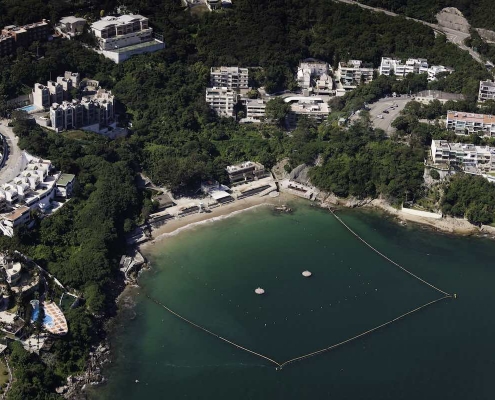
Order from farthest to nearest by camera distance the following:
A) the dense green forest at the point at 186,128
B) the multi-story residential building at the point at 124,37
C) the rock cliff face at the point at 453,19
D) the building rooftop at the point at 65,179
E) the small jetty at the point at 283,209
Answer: the rock cliff face at the point at 453,19 < the multi-story residential building at the point at 124,37 < the small jetty at the point at 283,209 < the building rooftop at the point at 65,179 < the dense green forest at the point at 186,128

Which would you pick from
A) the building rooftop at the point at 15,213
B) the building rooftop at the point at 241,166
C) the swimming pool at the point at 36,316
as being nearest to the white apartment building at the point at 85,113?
the building rooftop at the point at 241,166

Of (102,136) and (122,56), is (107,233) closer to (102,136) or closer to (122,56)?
(102,136)

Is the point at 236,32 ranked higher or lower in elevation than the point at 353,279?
higher

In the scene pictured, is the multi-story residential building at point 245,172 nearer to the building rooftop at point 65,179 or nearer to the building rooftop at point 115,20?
the building rooftop at point 65,179

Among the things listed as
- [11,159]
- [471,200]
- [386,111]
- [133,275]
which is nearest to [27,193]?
[11,159]

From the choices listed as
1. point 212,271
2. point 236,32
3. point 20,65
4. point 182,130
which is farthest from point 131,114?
point 212,271

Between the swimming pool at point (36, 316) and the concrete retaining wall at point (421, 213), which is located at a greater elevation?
the concrete retaining wall at point (421, 213)

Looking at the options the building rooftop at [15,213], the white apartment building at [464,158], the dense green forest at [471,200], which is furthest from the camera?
the white apartment building at [464,158]

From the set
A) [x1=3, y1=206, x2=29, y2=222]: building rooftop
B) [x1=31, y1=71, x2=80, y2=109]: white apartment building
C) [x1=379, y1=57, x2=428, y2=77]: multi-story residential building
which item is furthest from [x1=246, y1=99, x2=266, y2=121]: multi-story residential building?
[x1=3, y1=206, x2=29, y2=222]: building rooftop
